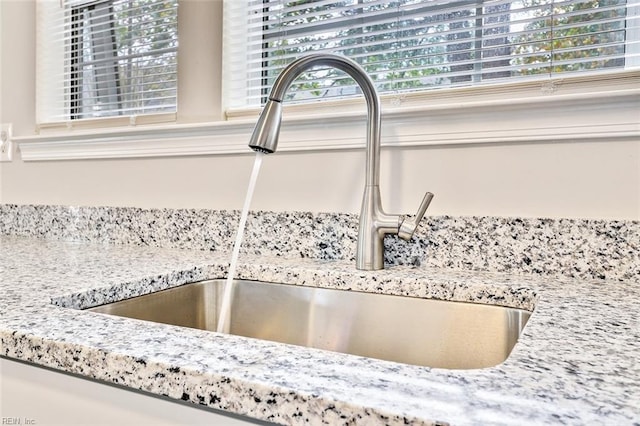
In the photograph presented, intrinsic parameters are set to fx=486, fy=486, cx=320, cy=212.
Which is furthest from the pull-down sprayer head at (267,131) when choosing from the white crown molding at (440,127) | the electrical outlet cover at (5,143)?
the electrical outlet cover at (5,143)

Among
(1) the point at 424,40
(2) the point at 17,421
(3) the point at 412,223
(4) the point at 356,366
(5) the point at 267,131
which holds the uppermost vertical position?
(1) the point at 424,40

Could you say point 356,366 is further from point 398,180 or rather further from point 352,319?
point 398,180

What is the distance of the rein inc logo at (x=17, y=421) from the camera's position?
21.6 inches

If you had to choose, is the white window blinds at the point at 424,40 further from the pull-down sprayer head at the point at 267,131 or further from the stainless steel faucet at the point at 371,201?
the pull-down sprayer head at the point at 267,131

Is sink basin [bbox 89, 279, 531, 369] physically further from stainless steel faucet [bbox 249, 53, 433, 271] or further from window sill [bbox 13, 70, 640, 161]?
window sill [bbox 13, 70, 640, 161]

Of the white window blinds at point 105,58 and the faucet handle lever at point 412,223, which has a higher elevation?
the white window blinds at point 105,58

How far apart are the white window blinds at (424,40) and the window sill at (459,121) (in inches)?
1.9

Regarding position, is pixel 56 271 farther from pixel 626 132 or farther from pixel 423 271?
pixel 626 132

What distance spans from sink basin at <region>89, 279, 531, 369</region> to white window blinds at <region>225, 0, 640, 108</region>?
0.49 metres

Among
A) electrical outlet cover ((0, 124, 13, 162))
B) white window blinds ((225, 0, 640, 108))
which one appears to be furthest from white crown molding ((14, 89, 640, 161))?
electrical outlet cover ((0, 124, 13, 162))

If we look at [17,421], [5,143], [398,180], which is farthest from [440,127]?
[5,143]

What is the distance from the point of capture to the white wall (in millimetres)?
868

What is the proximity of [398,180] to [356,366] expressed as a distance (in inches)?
25.2

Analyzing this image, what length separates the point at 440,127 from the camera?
978mm
